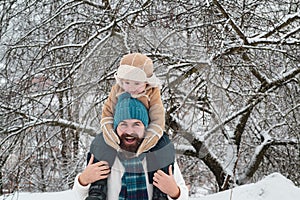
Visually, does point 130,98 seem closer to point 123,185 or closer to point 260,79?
point 123,185

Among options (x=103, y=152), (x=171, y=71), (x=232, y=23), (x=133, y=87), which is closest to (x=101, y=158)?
(x=103, y=152)

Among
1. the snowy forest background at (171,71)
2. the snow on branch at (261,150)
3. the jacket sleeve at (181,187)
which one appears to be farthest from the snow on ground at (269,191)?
the snow on branch at (261,150)

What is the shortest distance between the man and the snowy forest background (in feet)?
4.99

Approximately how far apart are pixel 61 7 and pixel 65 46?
35cm

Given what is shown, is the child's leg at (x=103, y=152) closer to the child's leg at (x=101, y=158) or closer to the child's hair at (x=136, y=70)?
the child's leg at (x=101, y=158)

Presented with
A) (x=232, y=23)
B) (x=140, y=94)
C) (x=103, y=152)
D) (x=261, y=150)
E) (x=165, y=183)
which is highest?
(x=232, y=23)

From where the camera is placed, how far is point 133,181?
1.42 meters

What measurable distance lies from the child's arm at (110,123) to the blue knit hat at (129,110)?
0.08 ft

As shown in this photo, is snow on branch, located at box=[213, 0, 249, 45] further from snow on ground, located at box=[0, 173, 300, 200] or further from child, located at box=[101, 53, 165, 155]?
child, located at box=[101, 53, 165, 155]

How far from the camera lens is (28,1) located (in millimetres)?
4238

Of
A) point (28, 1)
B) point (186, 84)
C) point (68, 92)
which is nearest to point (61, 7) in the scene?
point (28, 1)

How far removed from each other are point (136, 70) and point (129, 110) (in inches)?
4.9

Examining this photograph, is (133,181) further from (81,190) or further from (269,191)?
(269,191)

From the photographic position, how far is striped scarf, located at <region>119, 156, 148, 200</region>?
1420 mm
